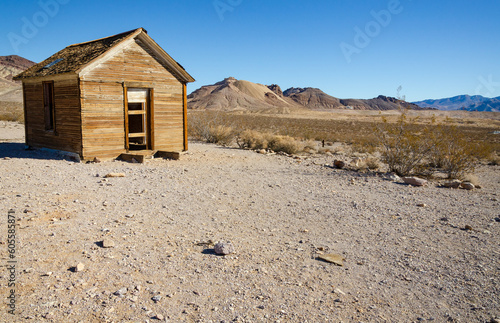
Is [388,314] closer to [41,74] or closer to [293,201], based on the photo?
[293,201]

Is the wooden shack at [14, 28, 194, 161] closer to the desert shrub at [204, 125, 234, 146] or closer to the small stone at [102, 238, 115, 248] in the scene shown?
the desert shrub at [204, 125, 234, 146]

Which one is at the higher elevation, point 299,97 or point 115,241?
point 299,97

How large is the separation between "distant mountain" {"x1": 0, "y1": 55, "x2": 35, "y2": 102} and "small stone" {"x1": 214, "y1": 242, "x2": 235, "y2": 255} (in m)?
97.0

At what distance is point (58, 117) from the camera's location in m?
11.8

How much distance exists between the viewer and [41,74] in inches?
484

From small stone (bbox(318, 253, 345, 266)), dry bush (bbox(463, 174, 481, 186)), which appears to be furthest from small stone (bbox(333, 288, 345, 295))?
dry bush (bbox(463, 174, 481, 186))

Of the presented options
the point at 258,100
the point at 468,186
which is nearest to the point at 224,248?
the point at 468,186

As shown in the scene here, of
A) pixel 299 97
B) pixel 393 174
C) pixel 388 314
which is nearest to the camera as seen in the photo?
pixel 388 314

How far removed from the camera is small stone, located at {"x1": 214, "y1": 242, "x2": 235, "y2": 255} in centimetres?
461

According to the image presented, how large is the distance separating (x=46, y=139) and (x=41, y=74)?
2133mm

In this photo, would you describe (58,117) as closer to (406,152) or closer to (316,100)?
(406,152)

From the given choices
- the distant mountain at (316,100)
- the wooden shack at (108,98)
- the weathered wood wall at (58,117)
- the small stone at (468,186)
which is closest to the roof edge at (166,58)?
the wooden shack at (108,98)

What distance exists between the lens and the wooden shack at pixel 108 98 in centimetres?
1094

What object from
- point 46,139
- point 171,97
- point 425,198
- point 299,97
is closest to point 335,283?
point 425,198
